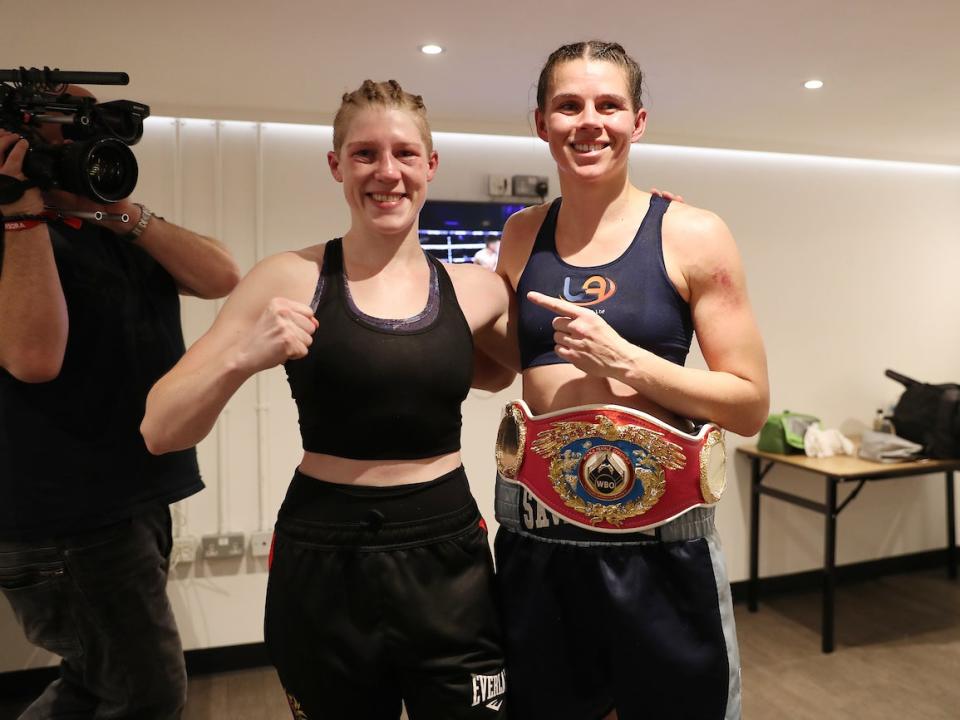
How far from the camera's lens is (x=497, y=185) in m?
3.51

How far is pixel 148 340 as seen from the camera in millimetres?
1785

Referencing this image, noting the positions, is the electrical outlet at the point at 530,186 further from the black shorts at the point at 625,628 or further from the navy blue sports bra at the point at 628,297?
the black shorts at the point at 625,628

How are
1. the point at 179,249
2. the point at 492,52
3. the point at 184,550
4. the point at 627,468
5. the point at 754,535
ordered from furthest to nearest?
1. the point at 754,535
2. the point at 184,550
3. the point at 492,52
4. the point at 179,249
5. the point at 627,468

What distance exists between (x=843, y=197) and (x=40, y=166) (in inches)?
154

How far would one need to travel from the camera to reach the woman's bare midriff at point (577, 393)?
136 centimetres

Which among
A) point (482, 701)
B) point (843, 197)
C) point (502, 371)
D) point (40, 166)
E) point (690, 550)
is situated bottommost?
point (482, 701)

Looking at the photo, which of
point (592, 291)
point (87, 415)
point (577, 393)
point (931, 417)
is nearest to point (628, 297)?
point (592, 291)

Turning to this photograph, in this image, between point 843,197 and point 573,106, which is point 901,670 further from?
point 573,106

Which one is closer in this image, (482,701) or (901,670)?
(482,701)

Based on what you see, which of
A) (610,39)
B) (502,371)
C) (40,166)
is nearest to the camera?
(40,166)

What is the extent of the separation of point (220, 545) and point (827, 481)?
8.86ft

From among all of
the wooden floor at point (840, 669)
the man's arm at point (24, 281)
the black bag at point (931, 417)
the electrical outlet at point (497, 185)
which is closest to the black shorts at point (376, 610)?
the man's arm at point (24, 281)

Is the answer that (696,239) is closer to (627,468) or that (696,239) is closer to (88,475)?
(627,468)

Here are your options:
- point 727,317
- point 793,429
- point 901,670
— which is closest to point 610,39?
point 727,317
